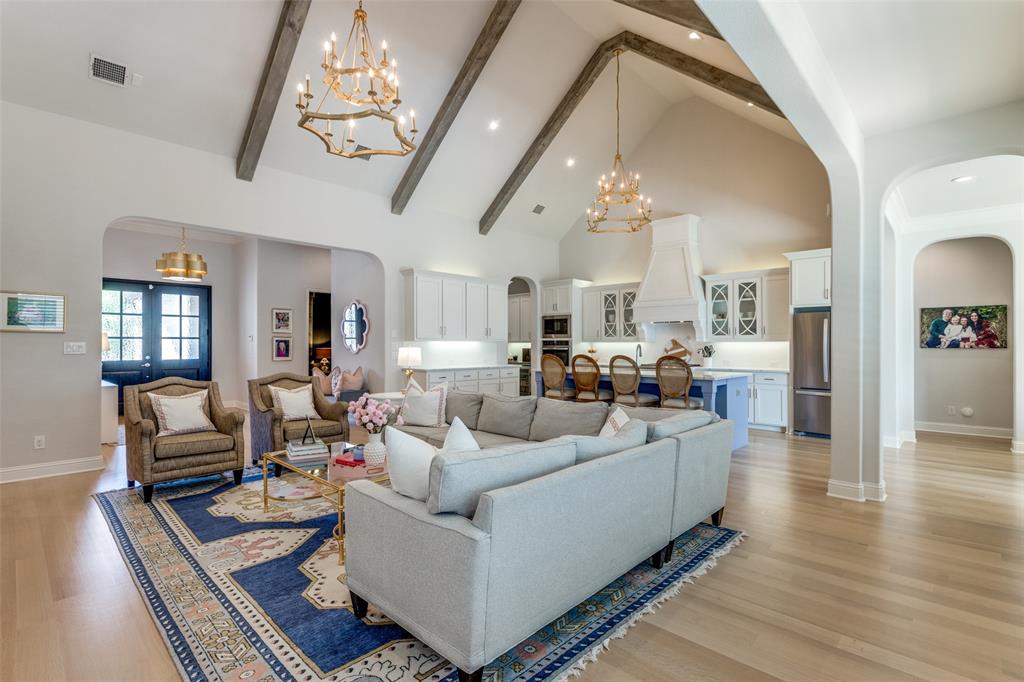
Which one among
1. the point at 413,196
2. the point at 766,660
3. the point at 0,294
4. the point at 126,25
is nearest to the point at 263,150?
the point at 126,25

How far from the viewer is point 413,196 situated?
23.8ft

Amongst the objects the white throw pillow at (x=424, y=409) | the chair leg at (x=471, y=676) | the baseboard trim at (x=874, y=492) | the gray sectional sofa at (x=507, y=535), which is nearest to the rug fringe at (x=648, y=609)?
the gray sectional sofa at (x=507, y=535)

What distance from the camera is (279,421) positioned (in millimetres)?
4832

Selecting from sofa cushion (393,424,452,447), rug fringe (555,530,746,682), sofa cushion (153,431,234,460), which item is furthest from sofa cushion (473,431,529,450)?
sofa cushion (153,431,234,460)

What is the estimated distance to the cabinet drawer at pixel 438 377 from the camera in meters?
7.04

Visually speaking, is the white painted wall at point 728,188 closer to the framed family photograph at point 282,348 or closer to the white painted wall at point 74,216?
the white painted wall at point 74,216

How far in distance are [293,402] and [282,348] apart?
182 inches

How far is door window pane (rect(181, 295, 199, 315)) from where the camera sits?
9.02 meters

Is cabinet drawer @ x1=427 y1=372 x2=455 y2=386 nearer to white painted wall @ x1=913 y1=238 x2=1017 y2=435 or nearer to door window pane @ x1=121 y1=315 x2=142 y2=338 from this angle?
door window pane @ x1=121 y1=315 x2=142 y2=338

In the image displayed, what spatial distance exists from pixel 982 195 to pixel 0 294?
31.5ft

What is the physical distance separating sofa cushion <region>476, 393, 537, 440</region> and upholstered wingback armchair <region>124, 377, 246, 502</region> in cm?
211

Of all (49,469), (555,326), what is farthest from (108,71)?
(555,326)

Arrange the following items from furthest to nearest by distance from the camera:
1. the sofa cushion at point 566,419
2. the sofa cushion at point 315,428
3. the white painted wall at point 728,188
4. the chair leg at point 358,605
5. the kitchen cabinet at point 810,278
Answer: the white painted wall at point 728,188 < the kitchen cabinet at point 810,278 < the sofa cushion at point 315,428 < the sofa cushion at point 566,419 < the chair leg at point 358,605

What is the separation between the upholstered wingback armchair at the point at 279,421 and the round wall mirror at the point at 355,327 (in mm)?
2405
